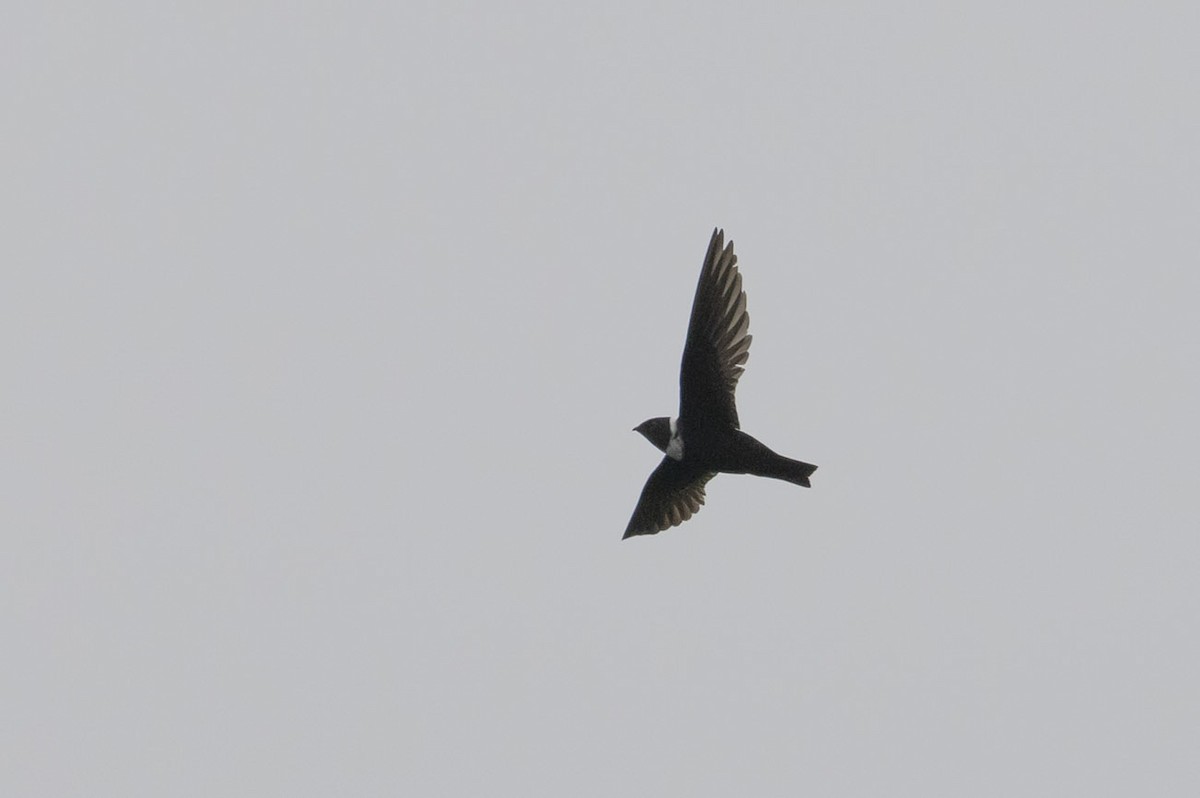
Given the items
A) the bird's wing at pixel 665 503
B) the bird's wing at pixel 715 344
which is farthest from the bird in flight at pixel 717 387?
the bird's wing at pixel 665 503

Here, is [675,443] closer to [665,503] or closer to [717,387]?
[717,387]

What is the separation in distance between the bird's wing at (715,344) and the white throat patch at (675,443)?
0.86ft

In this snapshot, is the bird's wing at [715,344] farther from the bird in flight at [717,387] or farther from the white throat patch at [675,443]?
the white throat patch at [675,443]

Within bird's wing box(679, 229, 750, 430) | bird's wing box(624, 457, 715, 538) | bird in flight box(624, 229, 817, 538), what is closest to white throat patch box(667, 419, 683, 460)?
bird in flight box(624, 229, 817, 538)

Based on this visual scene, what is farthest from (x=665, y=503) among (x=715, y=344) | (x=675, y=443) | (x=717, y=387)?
(x=715, y=344)

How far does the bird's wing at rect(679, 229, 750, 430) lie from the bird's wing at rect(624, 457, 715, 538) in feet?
3.90

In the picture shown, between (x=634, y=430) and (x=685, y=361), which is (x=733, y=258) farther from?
(x=634, y=430)

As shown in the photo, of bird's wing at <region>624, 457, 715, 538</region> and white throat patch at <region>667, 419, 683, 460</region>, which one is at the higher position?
white throat patch at <region>667, 419, 683, 460</region>

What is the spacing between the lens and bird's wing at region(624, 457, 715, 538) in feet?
49.0

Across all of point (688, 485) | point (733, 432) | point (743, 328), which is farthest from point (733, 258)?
point (688, 485)

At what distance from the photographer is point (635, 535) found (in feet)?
50.0

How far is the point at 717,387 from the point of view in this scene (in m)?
13.7

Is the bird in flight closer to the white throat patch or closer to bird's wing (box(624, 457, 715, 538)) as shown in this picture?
the white throat patch

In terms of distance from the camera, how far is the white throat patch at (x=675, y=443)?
14.1 m
